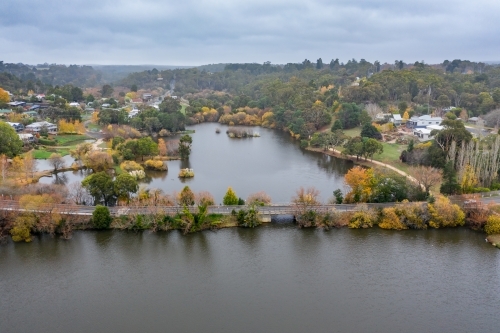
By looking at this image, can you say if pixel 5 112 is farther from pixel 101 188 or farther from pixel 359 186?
pixel 359 186

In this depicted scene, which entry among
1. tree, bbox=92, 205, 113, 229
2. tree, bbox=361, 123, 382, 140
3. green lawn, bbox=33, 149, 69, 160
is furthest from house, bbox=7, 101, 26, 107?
tree, bbox=361, 123, 382, 140

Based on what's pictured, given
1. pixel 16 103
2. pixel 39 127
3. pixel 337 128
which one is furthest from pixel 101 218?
pixel 16 103

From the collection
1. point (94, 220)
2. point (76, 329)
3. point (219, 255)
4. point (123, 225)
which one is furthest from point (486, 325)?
point (94, 220)

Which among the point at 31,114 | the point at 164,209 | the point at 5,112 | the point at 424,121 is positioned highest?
the point at 424,121

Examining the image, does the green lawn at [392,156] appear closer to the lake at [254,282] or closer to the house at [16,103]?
the lake at [254,282]

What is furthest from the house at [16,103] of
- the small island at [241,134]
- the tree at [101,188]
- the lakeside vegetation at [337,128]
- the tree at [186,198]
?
the tree at [186,198]

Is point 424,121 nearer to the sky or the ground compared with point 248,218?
nearer to the sky
